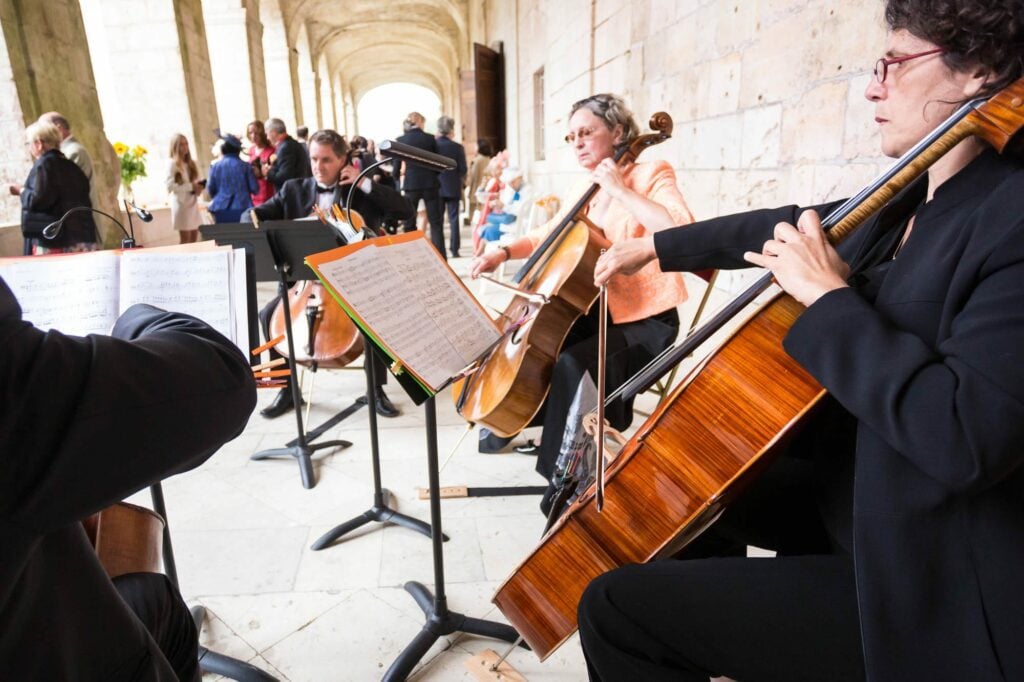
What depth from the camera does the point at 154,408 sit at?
646mm

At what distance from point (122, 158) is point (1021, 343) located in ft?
23.3

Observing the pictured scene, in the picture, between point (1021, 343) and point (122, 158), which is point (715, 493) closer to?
point (1021, 343)

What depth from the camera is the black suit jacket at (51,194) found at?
3.76 m

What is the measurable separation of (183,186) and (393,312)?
556 centimetres

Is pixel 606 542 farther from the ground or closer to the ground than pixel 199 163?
closer to the ground

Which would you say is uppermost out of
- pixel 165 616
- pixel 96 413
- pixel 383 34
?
pixel 383 34

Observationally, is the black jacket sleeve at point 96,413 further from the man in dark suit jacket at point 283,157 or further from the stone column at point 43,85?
the man in dark suit jacket at point 283,157

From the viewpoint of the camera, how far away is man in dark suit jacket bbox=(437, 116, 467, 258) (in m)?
6.73

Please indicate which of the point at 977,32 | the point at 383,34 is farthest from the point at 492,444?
the point at 383,34

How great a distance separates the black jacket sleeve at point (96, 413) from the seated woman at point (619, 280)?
1.25 metres

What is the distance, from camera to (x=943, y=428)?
68 cm

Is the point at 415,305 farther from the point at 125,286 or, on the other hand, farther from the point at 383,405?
the point at 383,405

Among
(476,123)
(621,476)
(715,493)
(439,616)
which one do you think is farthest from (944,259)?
(476,123)

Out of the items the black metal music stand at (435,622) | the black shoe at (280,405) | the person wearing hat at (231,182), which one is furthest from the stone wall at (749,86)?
the person wearing hat at (231,182)
